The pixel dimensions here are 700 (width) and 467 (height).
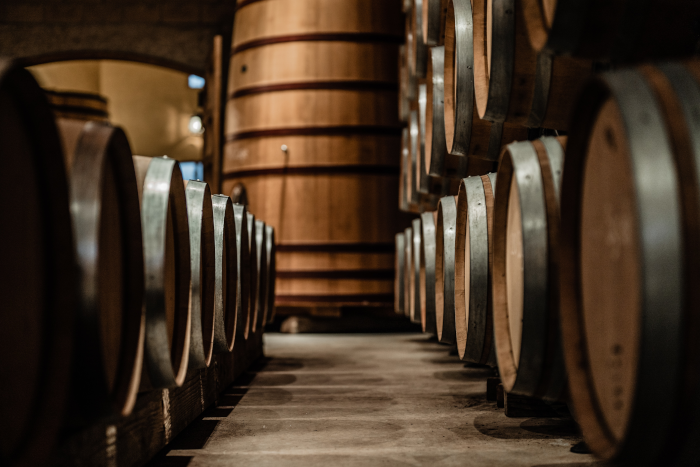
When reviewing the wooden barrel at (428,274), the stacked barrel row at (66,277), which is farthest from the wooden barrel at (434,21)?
the stacked barrel row at (66,277)

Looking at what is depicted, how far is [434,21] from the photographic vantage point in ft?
12.8

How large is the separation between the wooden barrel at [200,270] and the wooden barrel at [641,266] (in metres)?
1.53

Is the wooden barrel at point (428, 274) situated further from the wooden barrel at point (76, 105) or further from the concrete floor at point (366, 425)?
the wooden barrel at point (76, 105)

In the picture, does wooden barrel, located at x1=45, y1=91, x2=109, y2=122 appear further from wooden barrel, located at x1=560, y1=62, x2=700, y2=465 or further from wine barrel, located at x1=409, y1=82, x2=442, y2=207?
wooden barrel, located at x1=560, y1=62, x2=700, y2=465

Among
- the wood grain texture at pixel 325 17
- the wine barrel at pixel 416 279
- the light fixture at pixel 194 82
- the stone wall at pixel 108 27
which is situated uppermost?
the light fixture at pixel 194 82

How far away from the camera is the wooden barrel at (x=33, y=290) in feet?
4.52

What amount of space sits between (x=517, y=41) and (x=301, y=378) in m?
2.88

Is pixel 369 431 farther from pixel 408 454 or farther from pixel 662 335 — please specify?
pixel 662 335

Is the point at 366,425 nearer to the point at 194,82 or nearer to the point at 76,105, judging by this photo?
the point at 76,105

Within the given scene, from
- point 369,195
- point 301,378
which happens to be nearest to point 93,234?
point 301,378

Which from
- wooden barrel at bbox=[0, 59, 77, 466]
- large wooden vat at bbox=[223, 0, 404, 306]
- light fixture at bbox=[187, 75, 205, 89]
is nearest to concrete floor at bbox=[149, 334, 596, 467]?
wooden barrel at bbox=[0, 59, 77, 466]

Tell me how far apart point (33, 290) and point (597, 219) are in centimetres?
125

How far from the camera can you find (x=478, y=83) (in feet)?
7.91

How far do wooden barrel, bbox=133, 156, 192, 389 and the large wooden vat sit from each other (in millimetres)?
4542
